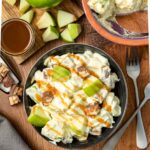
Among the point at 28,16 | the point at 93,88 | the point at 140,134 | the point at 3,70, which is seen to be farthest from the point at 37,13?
the point at 140,134

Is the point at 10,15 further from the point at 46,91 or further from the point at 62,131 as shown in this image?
the point at 62,131

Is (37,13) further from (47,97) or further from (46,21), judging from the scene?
(47,97)

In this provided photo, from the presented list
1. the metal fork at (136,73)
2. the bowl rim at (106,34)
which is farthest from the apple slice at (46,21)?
the metal fork at (136,73)

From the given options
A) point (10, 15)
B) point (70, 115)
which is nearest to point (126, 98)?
point (70, 115)

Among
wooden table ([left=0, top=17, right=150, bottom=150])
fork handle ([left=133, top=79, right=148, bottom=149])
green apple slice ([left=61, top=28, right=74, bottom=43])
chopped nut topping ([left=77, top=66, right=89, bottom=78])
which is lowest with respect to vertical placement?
fork handle ([left=133, top=79, right=148, bottom=149])

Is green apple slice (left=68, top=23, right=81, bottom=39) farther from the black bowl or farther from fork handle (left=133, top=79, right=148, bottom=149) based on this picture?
fork handle (left=133, top=79, right=148, bottom=149)

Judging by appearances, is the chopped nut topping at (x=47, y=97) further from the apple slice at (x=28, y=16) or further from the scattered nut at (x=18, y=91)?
the apple slice at (x=28, y=16)

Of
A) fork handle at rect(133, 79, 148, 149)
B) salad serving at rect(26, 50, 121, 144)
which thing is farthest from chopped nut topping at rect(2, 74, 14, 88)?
fork handle at rect(133, 79, 148, 149)
